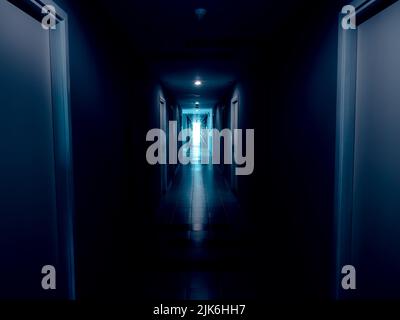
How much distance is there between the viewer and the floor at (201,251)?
309 cm

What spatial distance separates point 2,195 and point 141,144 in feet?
10.8

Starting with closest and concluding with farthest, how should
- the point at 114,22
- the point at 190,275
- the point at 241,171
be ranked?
the point at 114,22 → the point at 190,275 → the point at 241,171

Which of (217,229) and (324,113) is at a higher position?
(324,113)

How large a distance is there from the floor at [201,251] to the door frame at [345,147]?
1.35 m

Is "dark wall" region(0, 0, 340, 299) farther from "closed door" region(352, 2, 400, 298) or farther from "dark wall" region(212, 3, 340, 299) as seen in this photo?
"closed door" region(352, 2, 400, 298)

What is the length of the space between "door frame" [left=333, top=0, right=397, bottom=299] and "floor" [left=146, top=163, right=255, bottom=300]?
4.44 ft

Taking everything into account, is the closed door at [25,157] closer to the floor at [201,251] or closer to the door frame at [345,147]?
the floor at [201,251]

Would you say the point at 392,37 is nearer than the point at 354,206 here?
Yes

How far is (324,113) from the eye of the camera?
2168mm

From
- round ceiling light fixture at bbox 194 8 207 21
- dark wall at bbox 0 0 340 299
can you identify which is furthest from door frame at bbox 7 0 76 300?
round ceiling light fixture at bbox 194 8 207 21

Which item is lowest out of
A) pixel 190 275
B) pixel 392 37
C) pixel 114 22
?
pixel 190 275

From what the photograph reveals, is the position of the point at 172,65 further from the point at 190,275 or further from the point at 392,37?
the point at 392,37

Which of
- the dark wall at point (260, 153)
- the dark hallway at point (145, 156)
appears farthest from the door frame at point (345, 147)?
the dark wall at point (260, 153)
